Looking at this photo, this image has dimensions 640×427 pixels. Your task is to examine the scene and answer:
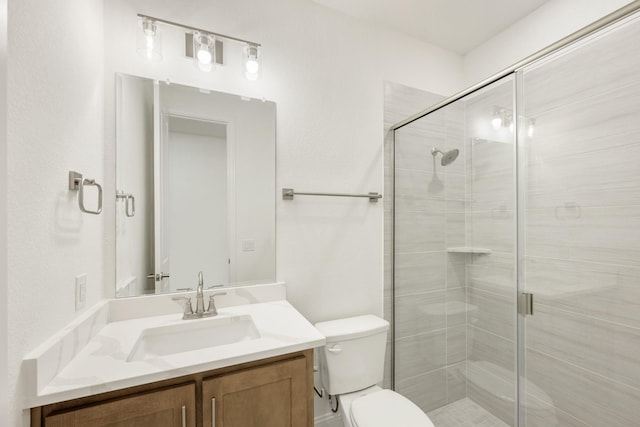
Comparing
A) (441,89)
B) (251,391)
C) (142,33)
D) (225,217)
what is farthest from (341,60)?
(251,391)

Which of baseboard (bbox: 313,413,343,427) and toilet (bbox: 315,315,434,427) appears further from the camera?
baseboard (bbox: 313,413,343,427)

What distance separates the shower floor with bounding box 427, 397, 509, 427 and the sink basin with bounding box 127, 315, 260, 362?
51.0 inches

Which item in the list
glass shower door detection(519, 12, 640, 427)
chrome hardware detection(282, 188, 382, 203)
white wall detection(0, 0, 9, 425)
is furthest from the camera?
chrome hardware detection(282, 188, 382, 203)

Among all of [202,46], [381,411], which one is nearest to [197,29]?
[202,46]

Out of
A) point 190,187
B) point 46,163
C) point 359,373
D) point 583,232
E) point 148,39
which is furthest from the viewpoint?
point 359,373

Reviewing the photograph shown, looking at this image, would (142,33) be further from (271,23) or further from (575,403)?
(575,403)

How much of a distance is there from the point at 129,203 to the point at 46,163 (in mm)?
496

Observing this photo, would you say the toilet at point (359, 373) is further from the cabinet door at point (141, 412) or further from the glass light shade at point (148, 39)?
the glass light shade at point (148, 39)

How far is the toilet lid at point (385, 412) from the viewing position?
1219 mm

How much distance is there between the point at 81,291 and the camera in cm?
100

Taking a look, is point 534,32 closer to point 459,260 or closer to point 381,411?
point 459,260

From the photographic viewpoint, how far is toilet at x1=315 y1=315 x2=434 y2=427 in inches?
50.6

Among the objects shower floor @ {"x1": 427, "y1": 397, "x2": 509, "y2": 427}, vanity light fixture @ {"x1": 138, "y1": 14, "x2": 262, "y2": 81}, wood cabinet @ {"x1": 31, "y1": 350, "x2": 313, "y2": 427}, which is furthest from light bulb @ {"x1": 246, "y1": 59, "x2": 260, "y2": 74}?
shower floor @ {"x1": 427, "y1": 397, "x2": 509, "y2": 427}

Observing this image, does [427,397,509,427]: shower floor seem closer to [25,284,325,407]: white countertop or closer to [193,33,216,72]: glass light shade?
[25,284,325,407]: white countertop
